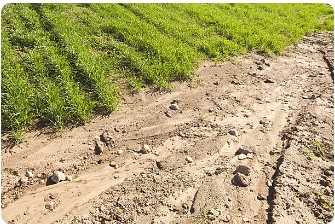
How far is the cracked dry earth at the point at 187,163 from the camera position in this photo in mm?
3848

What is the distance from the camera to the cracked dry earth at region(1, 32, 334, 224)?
385 cm

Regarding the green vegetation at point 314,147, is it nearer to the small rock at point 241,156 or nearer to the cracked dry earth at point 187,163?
the cracked dry earth at point 187,163

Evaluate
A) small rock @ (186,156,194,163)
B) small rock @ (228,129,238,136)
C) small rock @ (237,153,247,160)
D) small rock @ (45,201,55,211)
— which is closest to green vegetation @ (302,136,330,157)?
small rock @ (237,153,247,160)

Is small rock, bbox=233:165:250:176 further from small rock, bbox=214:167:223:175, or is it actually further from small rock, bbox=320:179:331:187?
small rock, bbox=320:179:331:187

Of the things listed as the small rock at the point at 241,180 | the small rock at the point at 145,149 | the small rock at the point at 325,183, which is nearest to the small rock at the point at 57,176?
the small rock at the point at 145,149

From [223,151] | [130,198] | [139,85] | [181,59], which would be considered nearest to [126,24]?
[181,59]

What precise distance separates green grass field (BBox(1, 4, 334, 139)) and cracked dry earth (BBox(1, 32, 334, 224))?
0.44 metres

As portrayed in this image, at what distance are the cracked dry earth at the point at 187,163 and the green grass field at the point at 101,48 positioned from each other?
1.43 feet

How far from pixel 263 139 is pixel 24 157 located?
3.88m

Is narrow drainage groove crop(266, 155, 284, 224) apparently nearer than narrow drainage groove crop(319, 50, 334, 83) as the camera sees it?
Yes

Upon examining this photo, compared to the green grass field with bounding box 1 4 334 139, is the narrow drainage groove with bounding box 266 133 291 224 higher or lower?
lower

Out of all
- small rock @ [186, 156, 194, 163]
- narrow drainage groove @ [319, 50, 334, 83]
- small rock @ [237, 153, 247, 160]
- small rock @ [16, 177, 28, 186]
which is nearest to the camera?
small rock @ [16, 177, 28, 186]

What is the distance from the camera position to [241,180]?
13.9ft

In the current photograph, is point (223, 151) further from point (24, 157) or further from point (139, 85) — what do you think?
point (24, 157)
